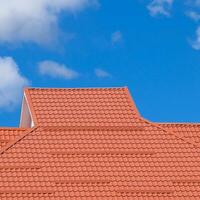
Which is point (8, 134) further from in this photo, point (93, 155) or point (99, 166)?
point (99, 166)

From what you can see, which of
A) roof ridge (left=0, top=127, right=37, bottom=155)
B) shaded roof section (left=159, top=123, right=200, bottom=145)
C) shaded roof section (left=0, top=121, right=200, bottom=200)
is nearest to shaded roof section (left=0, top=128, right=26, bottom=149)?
roof ridge (left=0, top=127, right=37, bottom=155)

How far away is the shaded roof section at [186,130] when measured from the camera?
3287 cm

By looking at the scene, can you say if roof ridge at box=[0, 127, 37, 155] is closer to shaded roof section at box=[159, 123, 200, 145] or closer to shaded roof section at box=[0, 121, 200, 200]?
shaded roof section at box=[0, 121, 200, 200]

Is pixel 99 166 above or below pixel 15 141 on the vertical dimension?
below

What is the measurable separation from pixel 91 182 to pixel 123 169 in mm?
1541

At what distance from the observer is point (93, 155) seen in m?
30.1

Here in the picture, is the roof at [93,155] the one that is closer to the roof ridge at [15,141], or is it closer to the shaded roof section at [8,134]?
the roof ridge at [15,141]

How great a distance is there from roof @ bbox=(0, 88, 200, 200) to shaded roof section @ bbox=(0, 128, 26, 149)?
824mm

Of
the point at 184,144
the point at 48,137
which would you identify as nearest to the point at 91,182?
the point at 48,137

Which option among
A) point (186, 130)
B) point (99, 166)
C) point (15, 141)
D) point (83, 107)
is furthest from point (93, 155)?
point (186, 130)

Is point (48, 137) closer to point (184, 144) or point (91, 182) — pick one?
point (91, 182)

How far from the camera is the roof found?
28.7 metres

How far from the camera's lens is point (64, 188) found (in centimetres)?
2847

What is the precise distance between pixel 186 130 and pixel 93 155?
5342 millimetres
